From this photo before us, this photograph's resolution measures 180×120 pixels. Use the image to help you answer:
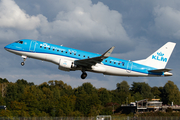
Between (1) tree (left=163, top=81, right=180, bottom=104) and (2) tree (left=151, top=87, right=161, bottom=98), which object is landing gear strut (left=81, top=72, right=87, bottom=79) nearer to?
(1) tree (left=163, top=81, right=180, bottom=104)

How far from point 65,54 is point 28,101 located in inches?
2568

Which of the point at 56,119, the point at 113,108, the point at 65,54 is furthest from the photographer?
the point at 113,108

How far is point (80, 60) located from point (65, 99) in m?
71.2

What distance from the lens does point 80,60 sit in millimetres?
44906

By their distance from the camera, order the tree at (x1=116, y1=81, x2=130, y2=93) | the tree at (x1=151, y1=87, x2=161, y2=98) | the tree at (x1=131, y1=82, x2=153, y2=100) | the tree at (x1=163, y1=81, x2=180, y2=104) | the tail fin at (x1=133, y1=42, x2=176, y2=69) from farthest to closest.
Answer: the tree at (x1=116, y1=81, x2=130, y2=93), the tree at (x1=151, y1=87, x2=161, y2=98), the tree at (x1=131, y1=82, x2=153, y2=100), the tree at (x1=163, y1=81, x2=180, y2=104), the tail fin at (x1=133, y1=42, x2=176, y2=69)

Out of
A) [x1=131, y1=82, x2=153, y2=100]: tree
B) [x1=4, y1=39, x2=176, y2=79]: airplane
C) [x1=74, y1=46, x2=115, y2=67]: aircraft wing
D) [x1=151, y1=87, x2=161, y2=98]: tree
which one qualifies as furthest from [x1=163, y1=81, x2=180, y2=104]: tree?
[x1=74, y1=46, x2=115, y2=67]: aircraft wing

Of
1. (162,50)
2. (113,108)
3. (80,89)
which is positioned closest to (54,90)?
(80,89)

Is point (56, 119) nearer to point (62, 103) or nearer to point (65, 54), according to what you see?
point (65, 54)

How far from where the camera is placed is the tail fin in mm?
52719

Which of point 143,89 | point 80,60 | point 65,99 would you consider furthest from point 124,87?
point 80,60

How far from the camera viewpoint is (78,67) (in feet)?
155

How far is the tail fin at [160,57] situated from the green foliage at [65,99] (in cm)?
4942

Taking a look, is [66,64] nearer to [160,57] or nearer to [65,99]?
[160,57]

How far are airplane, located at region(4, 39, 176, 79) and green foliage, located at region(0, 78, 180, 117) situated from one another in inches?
1568
